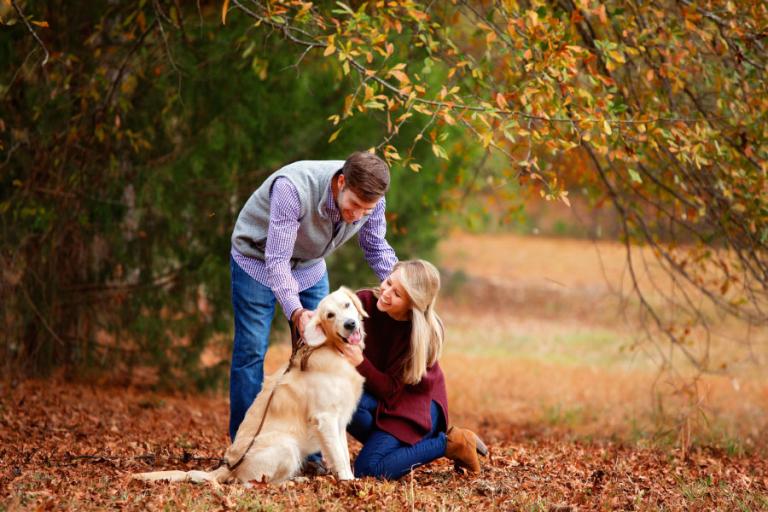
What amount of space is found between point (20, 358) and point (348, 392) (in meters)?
5.12

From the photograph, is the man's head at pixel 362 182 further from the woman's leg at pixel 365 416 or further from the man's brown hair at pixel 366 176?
the woman's leg at pixel 365 416

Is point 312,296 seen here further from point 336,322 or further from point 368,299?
point 336,322

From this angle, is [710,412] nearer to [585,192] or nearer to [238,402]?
[585,192]

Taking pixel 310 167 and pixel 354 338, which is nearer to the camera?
pixel 354 338

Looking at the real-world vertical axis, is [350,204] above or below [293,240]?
above

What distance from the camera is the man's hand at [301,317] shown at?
176 inches

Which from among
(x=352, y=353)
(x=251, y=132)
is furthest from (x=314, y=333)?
(x=251, y=132)

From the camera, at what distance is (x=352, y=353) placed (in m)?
4.52

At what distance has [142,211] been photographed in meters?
8.47

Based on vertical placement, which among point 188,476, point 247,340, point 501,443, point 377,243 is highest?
point 377,243

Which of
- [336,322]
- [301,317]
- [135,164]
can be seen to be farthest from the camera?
[135,164]

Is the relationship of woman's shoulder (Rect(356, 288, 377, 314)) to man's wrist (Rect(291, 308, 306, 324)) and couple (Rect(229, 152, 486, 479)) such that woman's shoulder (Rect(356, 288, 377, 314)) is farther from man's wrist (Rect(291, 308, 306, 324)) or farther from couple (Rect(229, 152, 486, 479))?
man's wrist (Rect(291, 308, 306, 324))

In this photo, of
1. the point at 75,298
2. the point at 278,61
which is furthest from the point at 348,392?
the point at 75,298

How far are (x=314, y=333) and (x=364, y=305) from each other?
55 cm
